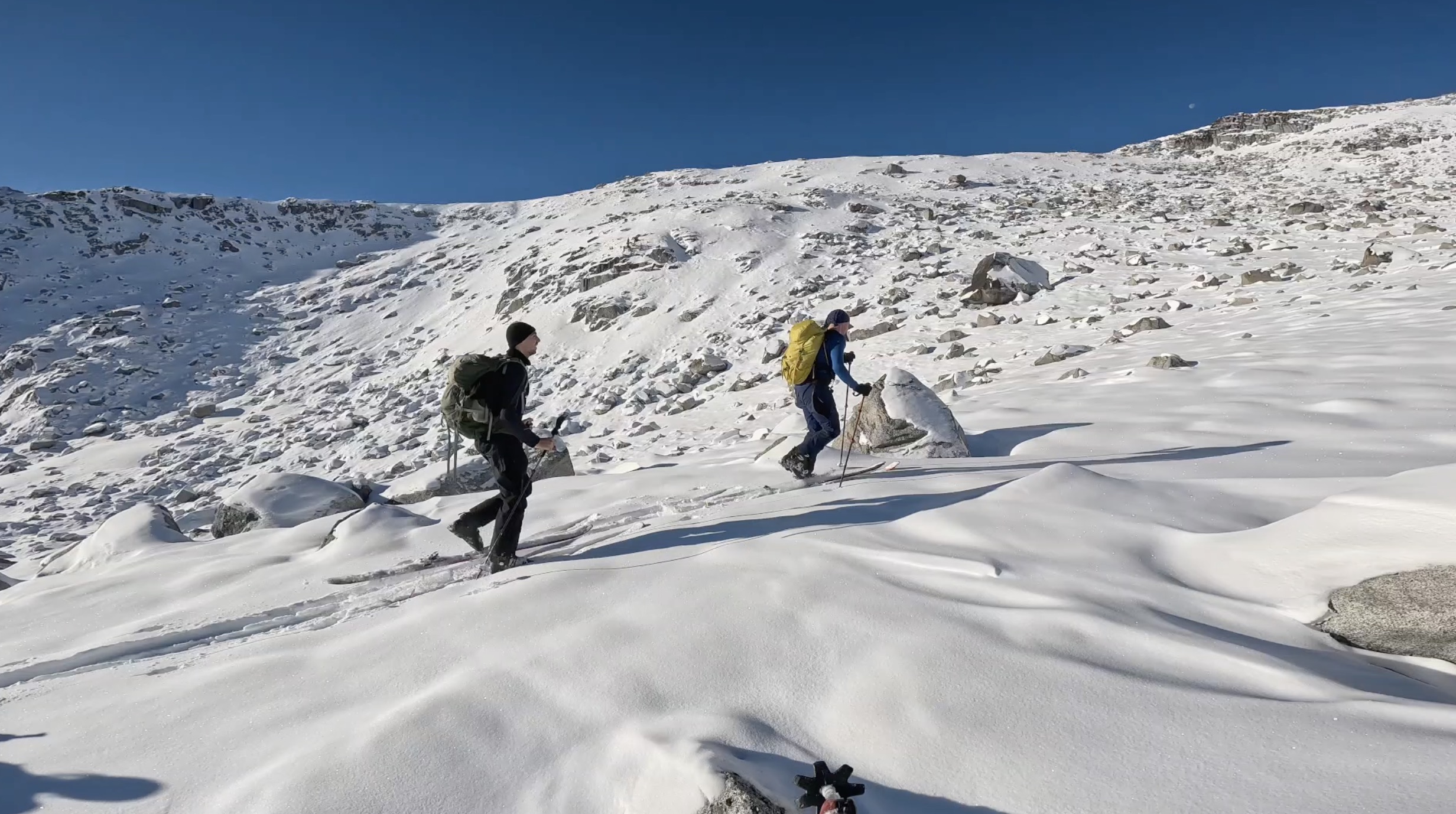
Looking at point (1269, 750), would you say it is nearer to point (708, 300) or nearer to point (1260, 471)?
point (1260, 471)

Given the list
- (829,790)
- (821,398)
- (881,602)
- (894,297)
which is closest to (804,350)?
(821,398)

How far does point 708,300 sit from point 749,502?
53.3ft

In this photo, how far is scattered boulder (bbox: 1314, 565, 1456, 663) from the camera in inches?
102

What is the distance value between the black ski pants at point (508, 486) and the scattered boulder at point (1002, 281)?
48.1ft

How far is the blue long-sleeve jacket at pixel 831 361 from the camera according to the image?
5969mm

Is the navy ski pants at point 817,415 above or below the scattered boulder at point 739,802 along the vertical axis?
above

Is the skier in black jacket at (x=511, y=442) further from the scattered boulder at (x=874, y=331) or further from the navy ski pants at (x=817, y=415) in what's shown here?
the scattered boulder at (x=874, y=331)

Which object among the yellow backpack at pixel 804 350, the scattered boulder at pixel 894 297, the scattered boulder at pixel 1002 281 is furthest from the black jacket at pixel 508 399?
the scattered boulder at pixel 894 297

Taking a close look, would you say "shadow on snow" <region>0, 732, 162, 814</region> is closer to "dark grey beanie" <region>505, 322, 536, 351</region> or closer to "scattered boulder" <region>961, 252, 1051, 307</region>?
"dark grey beanie" <region>505, 322, 536, 351</region>

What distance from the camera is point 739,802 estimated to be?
191 centimetres

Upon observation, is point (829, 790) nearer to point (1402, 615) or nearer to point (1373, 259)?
point (1402, 615)

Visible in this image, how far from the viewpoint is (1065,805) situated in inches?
74.1

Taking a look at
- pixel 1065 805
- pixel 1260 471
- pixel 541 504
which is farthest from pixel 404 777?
pixel 1260 471

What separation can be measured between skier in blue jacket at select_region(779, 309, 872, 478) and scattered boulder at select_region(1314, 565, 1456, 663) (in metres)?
3.63
